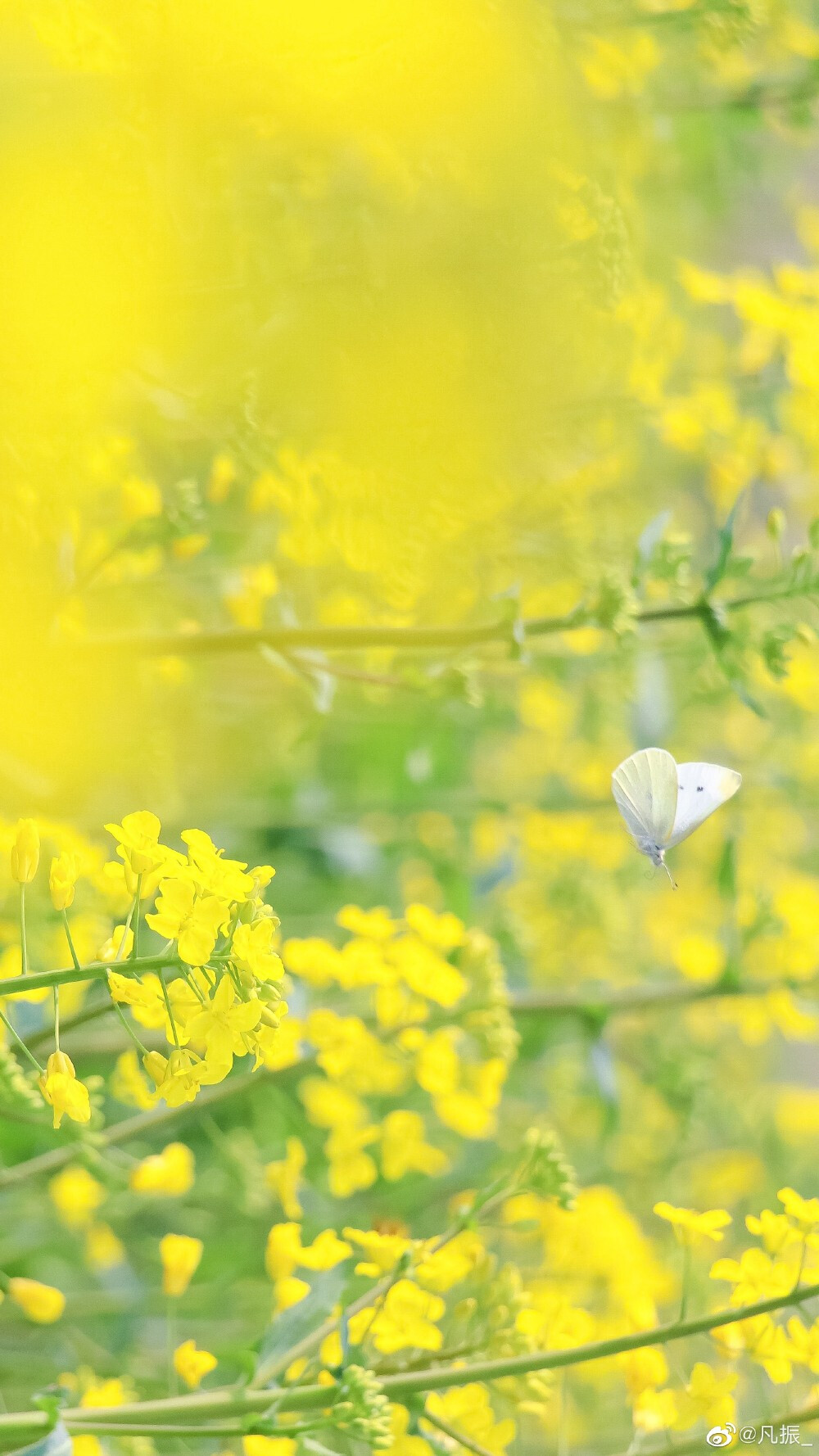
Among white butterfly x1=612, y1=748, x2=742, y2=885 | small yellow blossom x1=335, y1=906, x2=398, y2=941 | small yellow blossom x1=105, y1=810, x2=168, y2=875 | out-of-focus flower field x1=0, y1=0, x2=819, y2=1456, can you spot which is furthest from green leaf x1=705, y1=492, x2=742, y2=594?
small yellow blossom x1=105, y1=810, x2=168, y2=875

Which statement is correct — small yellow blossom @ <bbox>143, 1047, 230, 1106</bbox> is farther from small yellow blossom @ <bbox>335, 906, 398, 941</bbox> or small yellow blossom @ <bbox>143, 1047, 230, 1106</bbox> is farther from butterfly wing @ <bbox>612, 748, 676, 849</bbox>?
small yellow blossom @ <bbox>335, 906, 398, 941</bbox>

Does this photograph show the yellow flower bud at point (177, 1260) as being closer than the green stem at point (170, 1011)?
No

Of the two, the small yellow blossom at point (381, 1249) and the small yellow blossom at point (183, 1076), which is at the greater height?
the small yellow blossom at point (183, 1076)

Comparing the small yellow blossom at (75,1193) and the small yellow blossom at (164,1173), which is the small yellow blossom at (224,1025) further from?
the small yellow blossom at (75,1193)

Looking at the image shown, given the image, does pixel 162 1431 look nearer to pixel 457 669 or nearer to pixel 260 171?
pixel 457 669

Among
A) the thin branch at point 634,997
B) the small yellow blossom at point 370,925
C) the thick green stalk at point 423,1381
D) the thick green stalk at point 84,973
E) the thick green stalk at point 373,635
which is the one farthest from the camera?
the thin branch at point 634,997

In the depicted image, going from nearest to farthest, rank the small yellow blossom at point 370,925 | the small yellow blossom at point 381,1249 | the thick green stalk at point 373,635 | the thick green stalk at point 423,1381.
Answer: the thick green stalk at point 423,1381 → the small yellow blossom at point 381,1249 → the thick green stalk at point 373,635 → the small yellow blossom at point 370,925

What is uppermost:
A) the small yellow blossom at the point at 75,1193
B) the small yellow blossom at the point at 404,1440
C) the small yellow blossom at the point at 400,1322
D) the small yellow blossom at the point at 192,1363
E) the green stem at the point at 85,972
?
the green stem at the point at 85,972

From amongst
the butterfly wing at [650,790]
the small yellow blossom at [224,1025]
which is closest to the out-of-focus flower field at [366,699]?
the small yellow blossom at [224,1025]

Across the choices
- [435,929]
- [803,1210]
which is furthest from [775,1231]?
[435,929]
